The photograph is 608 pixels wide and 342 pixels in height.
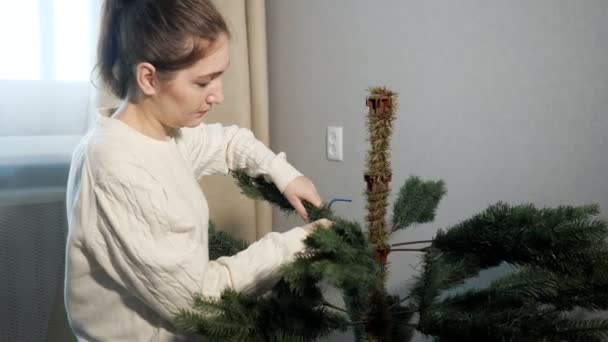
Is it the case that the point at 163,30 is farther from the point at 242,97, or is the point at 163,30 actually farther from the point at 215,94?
the point at 242,97

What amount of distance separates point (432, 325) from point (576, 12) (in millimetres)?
704

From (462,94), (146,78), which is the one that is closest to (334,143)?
(462,94)

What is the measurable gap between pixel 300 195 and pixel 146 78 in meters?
0.29

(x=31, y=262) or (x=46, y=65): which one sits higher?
(x=46, y=65)

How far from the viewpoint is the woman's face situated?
79 centimetres

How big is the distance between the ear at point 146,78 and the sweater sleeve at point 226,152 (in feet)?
0.59

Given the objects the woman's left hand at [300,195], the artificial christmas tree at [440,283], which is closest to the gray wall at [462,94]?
the artificial christmas tree at [440,283]

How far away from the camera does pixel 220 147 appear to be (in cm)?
100

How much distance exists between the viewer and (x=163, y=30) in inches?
30.0

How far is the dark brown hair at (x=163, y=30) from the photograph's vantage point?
76cm

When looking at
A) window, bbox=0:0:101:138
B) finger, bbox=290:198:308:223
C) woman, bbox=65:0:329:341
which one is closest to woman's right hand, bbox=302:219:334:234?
woman, bbox=65:0:329:341

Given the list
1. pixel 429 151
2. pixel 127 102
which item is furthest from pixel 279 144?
pixel 127 102

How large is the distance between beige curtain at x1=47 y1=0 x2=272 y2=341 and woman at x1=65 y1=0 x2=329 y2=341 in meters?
0.69

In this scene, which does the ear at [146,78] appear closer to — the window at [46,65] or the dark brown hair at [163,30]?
the dark brown hair at [163,30]
